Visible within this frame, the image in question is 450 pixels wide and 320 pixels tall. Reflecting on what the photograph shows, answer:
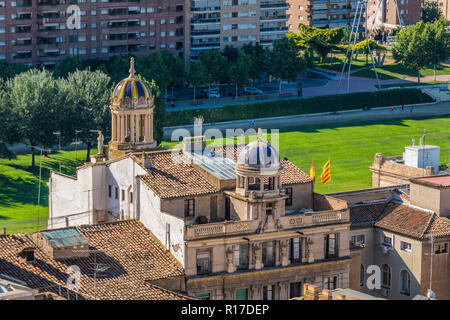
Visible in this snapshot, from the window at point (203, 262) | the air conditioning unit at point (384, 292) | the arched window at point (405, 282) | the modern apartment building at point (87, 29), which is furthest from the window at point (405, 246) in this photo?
the modern apartment building at point (87, 29)

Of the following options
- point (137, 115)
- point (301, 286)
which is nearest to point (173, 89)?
point (137, 115)

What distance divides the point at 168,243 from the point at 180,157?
810cm

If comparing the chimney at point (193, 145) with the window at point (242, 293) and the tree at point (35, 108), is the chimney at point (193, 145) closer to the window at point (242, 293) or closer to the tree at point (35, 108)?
the window at point (242, 293)

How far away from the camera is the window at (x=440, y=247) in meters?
83.4

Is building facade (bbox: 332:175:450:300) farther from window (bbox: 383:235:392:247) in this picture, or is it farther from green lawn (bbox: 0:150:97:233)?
green lawn (bbox: 0:150:97:233)

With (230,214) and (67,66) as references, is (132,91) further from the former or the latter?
(67,66)

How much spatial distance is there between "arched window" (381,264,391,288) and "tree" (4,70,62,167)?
59532 millimetres

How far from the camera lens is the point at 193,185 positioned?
78.6m

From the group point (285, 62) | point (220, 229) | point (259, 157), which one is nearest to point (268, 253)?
point (220, 229)

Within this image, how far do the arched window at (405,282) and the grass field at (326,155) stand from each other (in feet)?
109

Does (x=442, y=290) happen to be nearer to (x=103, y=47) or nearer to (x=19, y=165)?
(x=19, y=165)

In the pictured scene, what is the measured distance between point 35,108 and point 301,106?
48.3m

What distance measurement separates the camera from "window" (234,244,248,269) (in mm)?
75062

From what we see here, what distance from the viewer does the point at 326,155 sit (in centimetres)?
14688
